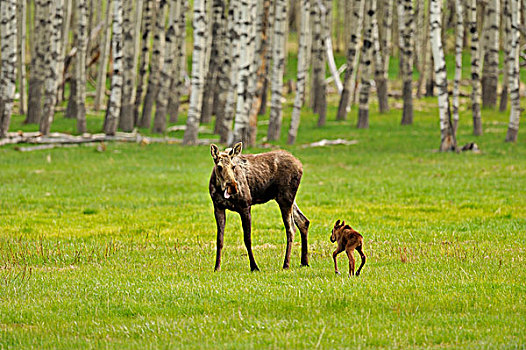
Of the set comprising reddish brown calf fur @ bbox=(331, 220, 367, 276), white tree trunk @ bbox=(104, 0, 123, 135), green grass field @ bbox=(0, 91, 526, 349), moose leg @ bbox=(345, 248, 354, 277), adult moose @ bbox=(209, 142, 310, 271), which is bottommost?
green grass field @ bbox=(0, 91, 526, 349)

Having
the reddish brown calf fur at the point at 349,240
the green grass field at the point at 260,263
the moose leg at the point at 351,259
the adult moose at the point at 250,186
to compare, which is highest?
the adult moose at the point at 250,186

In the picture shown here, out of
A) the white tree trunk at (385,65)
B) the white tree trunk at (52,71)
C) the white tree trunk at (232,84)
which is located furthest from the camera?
the white tree trunk at (385,65)

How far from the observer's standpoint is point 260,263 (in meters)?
11.3

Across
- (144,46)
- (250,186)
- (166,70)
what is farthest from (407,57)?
(250,186)

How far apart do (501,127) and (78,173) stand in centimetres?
2013

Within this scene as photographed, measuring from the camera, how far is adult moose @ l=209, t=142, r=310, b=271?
9.98 metres

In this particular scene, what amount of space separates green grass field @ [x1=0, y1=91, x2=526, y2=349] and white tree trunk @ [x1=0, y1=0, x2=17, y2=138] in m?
7.19

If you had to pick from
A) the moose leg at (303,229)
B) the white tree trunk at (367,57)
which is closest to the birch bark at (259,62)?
the white tree trunk at (367,57)

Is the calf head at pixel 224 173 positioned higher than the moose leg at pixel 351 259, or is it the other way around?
the calf head at pixel 224 173

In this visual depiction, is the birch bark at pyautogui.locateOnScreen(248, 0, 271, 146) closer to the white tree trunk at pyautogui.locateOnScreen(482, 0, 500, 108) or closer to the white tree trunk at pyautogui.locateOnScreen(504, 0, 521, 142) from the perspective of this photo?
the white tree trunk at pyautogui.locateOnScreen(504, 0, 521, 142)

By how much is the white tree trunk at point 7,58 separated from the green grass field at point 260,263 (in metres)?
7.19

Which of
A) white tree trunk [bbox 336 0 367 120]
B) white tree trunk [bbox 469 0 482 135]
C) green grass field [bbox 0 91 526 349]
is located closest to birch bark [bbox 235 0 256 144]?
green grass field [bbox 0 91 526 349]

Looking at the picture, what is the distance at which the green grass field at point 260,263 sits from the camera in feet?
25.1

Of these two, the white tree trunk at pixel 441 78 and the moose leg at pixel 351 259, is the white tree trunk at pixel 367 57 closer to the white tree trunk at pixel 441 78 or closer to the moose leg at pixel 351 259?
the white tree trunk at pixel 441 78
